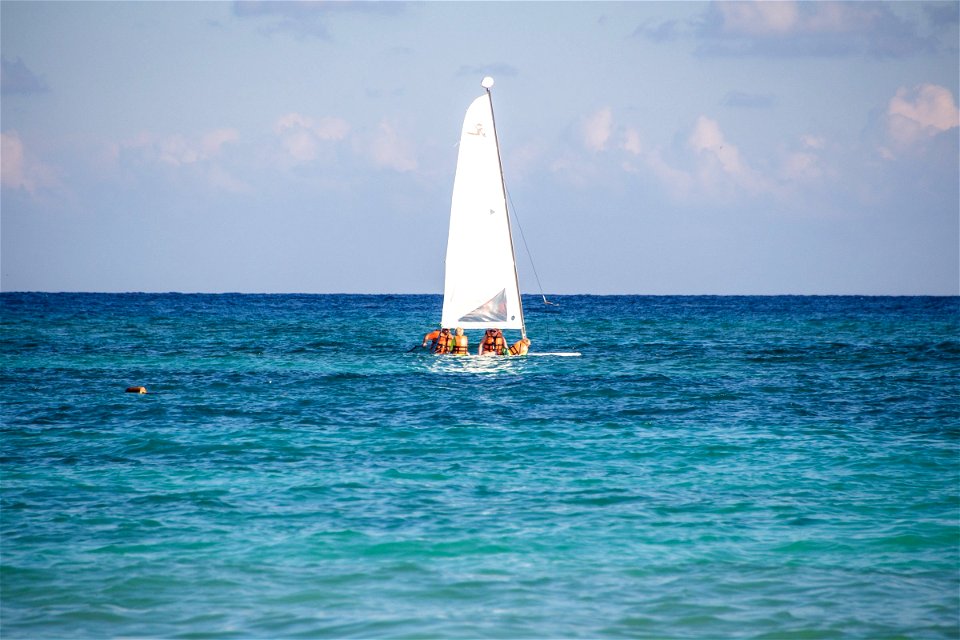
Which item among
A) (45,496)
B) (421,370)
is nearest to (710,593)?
(45,496)

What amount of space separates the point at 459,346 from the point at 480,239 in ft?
17.3

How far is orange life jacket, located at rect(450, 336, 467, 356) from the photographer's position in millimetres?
42719

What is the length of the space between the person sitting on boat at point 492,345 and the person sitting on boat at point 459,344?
107cm

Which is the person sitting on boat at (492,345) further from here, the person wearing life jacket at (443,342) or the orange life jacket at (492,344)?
the person wearing life jacket at (443,342)

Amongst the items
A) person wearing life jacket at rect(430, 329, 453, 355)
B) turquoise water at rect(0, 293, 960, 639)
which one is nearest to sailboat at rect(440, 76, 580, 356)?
person wearing life jacket at rect(430, 329, 453, 355)

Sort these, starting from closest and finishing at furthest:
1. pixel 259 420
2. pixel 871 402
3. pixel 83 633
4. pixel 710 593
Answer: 1. pixel 83 633
2. pixel 710 593
3. pixel 259 420
4. pixel 871 402

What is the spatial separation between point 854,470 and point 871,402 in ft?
36.9

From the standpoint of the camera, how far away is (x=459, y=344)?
4300 cm

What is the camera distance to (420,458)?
20.7m

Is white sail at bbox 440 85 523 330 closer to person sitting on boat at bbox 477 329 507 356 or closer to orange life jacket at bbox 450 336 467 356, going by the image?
person sitting on boat at bbox 477 329 507 356

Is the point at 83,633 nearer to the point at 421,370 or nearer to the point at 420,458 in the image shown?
the point at 420,458

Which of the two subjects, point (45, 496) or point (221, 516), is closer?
point (221, 516)

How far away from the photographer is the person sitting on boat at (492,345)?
137ft

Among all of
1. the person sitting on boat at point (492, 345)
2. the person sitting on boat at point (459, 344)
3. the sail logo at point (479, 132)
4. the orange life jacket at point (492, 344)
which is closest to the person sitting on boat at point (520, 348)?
the person sitting on boat at point (492, 345)
